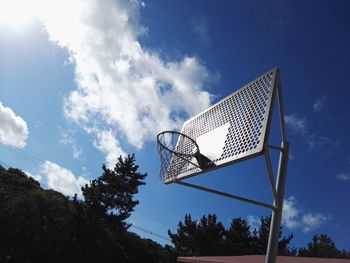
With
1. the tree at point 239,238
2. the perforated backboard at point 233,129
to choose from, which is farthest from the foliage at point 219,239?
the perforated backboard at point 233,129

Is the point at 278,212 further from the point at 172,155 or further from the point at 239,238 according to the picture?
the point at 239,238

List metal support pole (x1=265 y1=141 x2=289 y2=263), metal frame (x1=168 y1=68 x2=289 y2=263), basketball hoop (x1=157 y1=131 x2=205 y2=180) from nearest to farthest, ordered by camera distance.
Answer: metal frame (x1=168 y1=68 x2=289 y2=263) → metal support pole (x1=265 y1=141 x2=289 y2=263) → basketball hoop (x1=157 y1=131 x2=205 y2=180)

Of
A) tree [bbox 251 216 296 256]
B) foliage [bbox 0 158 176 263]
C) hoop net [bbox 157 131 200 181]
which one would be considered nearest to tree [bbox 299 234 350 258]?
tree [bbox 251 216 296 256]

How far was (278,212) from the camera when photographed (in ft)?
14.1

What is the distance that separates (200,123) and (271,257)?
282 centimetres

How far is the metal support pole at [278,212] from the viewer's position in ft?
13.7

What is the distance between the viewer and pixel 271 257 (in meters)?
4.15

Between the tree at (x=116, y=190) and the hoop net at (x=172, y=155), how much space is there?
21.4 metres

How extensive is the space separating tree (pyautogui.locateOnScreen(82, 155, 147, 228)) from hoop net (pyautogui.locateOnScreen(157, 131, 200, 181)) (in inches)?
842

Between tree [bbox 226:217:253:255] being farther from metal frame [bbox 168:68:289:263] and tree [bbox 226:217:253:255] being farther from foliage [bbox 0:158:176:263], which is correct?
metal frame [bbox 168:68:289:263]

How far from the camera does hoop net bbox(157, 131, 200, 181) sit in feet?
18.0

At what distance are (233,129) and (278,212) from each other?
4.46ft

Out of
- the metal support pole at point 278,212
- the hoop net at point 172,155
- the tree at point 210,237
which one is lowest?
the metal support pole at point 278,212

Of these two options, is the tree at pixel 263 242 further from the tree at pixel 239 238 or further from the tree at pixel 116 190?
the tree at pixel 116 190
